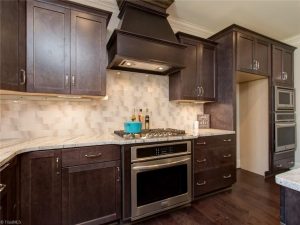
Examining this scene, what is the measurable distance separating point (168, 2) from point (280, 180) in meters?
2.36

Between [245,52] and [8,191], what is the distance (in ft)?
11.1

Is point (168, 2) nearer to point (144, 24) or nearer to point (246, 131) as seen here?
point (144, 24)

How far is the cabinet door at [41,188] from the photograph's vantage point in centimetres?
151

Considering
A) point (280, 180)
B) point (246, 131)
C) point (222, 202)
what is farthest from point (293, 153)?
point (280, 180)

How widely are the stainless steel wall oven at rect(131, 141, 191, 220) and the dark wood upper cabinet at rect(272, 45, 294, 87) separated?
7.84ft

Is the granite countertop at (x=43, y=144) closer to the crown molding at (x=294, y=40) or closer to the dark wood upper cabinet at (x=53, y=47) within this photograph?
the dark wood upper cabinet at (x=53, y=47)

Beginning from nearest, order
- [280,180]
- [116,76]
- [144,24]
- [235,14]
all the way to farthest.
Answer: [280,180]
[144,24]
[116,76]
[235,14]

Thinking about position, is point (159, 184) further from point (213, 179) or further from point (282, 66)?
point (282, 66)

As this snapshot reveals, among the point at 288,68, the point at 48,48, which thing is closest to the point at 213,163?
the point at 48,48

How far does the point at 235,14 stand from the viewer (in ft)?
9.25

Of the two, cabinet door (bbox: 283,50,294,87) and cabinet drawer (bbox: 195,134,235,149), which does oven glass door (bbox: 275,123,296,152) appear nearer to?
cabinet door (bbox: 283,50,294,87)

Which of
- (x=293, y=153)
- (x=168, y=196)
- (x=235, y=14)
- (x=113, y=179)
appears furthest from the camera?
(x=293, y=153)

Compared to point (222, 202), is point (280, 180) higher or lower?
higher

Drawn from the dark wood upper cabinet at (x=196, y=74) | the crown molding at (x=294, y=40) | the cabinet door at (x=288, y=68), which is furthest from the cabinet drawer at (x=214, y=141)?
the crown molding at (x=294, y=40)
